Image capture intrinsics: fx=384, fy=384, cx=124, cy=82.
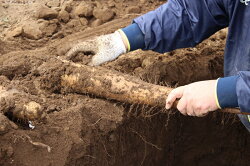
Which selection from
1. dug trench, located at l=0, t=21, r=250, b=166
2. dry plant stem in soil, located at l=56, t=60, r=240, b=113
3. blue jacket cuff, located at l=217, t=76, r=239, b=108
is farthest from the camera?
dry plant stem in soil, located at l=56, t=60, r=240, b=113

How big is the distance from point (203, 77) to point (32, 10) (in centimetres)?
185

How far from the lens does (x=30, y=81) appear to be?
102 inches

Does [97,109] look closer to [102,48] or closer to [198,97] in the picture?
[102,48]

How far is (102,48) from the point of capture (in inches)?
113

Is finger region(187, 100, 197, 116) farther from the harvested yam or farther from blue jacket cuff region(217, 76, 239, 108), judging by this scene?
the harvested yam

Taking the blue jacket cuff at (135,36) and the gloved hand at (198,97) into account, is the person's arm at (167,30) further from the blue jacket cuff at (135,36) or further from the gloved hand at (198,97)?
the gloved hand at (198,97)

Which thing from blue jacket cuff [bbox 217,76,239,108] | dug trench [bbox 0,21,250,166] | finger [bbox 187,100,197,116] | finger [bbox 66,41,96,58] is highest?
blue jacket cuff [bbox 217,76,239,108]

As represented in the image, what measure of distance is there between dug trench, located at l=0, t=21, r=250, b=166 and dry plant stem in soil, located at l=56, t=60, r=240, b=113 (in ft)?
0.16

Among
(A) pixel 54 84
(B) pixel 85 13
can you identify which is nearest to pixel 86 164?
(A) pixel 54 84

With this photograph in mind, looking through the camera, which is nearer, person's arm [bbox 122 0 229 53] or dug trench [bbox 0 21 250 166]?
dug trench [bbox 0 21 250 166]

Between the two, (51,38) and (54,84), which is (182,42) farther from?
(51,38)

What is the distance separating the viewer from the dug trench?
2256mm

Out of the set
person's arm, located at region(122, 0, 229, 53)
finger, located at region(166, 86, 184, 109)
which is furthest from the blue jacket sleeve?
finger, located at region(166, 86, 184, 109)

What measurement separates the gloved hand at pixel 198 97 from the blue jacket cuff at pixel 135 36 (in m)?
0.69
